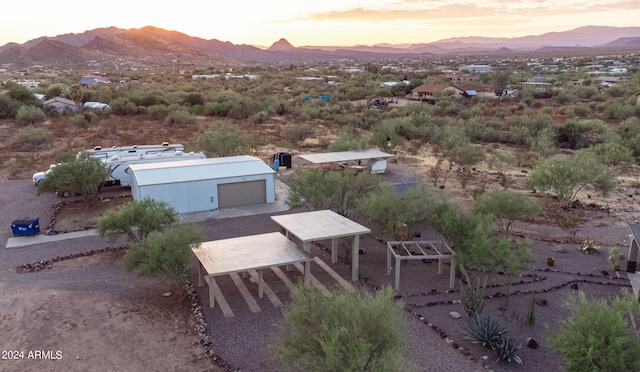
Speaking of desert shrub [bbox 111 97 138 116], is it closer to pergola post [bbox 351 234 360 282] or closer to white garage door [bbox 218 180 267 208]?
white garage door [bbox 218 180 267 208]

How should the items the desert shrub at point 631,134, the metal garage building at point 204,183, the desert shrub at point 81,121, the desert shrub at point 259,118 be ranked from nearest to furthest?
the metal garage building at point 204,183
the desert shrub at point 631,134
the desert shrub at point 81,121
the desert shrub at point 259,118

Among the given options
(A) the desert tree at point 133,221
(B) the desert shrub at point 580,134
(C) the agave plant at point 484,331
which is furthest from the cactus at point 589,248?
(B) the desert shrub at point 580,134

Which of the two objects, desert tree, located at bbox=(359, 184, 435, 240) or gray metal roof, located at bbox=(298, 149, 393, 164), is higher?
desert tree, located at bbox=(359, 184, 435, 240)

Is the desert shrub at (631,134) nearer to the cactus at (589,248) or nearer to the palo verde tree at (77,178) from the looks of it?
the cactus at (589,248)

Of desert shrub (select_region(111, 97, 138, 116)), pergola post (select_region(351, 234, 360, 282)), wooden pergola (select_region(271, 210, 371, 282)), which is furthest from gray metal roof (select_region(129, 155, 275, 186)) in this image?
desert shrub (select_region(111, 97, 138, 116))

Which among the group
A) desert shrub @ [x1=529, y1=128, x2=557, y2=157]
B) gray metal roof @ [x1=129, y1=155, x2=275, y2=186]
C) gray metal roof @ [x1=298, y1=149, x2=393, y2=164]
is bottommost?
desert shrub @ [x1=529, y1=128, x2=557, y2=157]

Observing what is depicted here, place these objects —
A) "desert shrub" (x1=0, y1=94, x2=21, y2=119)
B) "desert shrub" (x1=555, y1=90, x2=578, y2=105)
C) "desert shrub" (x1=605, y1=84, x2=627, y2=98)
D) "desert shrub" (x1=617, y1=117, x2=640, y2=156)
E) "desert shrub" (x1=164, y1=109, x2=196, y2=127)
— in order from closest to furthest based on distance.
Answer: "desert shrub" (x1=617, y1=117, x2=640, y2=156), "desert shrub" (x1=164, y1=109, x2=196, y2=127), "desert shrub" (x1=0, y1=94, x2=21, y2=119), "desert shrub" (x1=555, y1=90, x2=578, y2=105), "desert shrub" (x1=605, y1=84, x2=627, y2=98)
